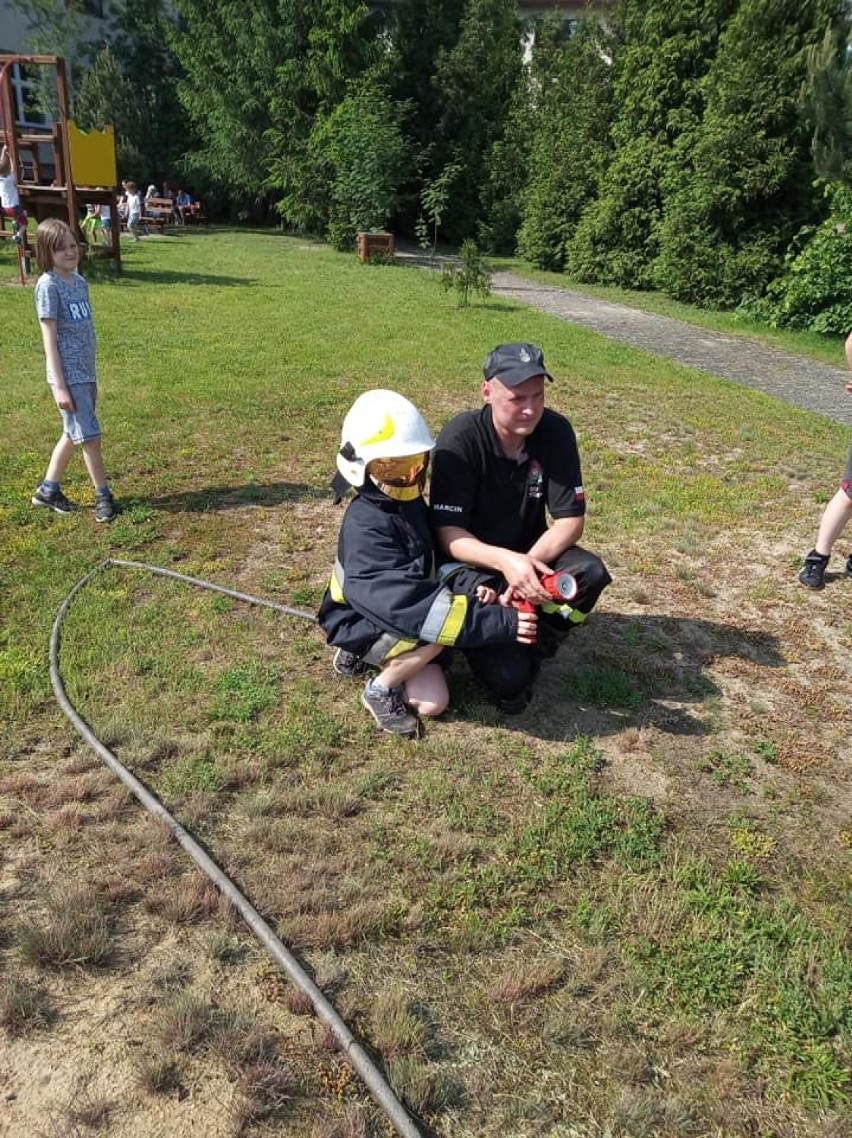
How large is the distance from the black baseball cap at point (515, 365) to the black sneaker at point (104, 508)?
287cm

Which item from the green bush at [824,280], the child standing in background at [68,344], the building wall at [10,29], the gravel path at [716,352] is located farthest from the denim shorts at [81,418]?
the building wall at [10,29]

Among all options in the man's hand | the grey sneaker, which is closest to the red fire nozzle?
the man's hand

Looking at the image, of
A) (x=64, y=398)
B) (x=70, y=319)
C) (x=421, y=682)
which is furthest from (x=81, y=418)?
(x=421, y=682)

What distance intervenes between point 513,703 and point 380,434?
4.08ft

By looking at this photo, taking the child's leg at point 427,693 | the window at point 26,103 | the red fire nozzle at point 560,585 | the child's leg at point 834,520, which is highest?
the window at point 26,103

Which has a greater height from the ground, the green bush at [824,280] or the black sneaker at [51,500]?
the green bush at [824,280]

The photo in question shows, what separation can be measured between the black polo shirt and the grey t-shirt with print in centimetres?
257

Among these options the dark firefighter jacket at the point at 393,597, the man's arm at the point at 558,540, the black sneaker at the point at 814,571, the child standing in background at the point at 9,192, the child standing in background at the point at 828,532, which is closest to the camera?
the dark firefighter jacket at the point at 393,597

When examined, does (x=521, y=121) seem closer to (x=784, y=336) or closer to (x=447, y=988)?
(x=784, y=336)

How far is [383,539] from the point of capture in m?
3.19

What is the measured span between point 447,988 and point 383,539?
156cm

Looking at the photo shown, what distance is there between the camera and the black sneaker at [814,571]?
4.81 m

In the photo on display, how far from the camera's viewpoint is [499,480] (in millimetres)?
3564

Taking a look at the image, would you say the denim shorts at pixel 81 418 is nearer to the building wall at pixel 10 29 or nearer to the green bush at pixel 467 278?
the green bush at pixel 467 278
